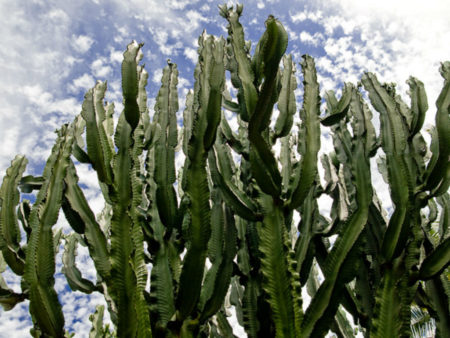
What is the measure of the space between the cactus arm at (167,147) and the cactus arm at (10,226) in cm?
71

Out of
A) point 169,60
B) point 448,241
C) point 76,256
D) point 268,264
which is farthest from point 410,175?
point 76,256

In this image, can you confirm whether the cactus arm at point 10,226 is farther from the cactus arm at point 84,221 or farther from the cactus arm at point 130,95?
the cactus arm at point 130,95

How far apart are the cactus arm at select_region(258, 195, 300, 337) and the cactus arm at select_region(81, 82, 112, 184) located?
69 cm

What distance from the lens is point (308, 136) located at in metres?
1.92

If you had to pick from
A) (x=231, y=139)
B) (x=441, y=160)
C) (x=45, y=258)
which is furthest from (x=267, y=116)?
(x=45, y=258)

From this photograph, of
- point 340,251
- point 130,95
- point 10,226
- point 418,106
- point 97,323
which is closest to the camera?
point 340,251

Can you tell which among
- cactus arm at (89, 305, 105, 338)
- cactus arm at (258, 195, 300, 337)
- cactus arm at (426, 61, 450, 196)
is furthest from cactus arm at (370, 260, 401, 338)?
cactus arm at (89, 305, 105, 338)

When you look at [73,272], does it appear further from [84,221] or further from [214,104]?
[214,104]

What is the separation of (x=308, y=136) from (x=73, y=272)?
146 centimetres

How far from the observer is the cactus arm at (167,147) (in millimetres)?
1938

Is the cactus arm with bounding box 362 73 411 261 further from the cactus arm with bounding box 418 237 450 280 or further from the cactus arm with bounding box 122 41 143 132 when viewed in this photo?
the cactus arm with bounding box 122 41 143 132

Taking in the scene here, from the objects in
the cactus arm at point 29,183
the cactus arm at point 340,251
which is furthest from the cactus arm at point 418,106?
the cactus arm at point 29,183

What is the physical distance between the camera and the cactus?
160 cm

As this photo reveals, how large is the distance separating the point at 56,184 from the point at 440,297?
186cm
